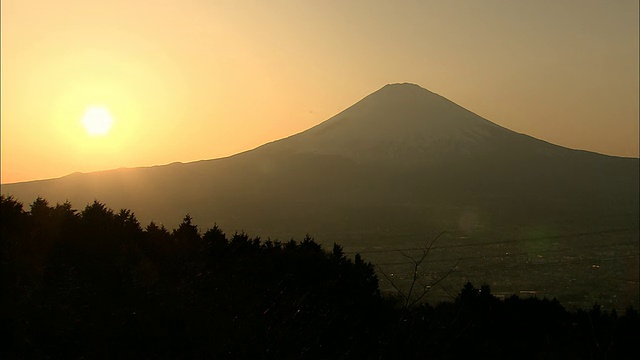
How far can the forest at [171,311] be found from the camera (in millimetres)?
5473

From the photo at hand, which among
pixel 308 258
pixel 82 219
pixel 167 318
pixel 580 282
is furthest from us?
pixel 580 282

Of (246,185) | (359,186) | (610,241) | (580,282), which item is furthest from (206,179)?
(580,282)

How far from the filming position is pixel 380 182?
13362 cm

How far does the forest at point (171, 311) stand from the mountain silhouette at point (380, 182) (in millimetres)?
67422

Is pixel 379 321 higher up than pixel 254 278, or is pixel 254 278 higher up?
pixel 254 278

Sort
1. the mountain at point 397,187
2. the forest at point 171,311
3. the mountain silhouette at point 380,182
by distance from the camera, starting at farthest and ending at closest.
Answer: the mountain silhouette at point 380,182, the mountain at point 397,187, the forest at point 171,311

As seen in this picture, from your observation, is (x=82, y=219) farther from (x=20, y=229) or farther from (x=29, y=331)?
(x=29, y=331)

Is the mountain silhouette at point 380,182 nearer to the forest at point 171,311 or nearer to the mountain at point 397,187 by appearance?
the mountain at point 397,187

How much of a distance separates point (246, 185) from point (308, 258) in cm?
11215

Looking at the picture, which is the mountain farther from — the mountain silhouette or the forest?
the forest

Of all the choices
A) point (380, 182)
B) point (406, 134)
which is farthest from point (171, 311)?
point (406, 134)

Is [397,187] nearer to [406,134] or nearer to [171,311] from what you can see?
[406,134]

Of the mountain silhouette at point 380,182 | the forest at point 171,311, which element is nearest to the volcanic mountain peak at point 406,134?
the mountain silhouette at point 380,182

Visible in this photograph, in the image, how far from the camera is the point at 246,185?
124938mm
